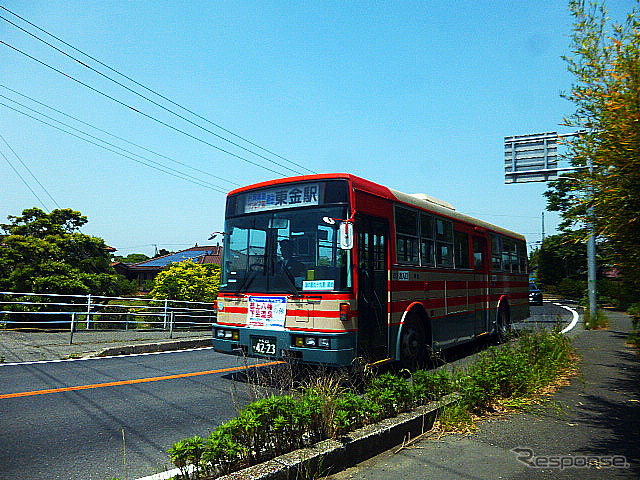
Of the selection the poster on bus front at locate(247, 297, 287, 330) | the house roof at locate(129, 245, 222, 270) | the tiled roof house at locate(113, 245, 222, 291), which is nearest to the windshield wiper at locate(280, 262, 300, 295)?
the poster on bus front at locate(247, 297, 287, 330)

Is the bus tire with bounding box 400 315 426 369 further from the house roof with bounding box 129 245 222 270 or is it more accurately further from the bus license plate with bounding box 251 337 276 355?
the house roof with bounding box 129 245 222 270

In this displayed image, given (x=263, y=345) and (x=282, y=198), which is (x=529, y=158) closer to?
(x=282, y=198)

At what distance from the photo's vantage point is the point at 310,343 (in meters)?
6.97

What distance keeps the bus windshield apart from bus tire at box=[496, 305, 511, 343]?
788 cm

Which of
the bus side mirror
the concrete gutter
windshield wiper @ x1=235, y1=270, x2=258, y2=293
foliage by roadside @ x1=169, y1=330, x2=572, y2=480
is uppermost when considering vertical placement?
the bus side mirror

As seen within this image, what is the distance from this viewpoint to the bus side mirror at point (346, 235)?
21.9ft

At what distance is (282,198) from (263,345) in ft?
7.66

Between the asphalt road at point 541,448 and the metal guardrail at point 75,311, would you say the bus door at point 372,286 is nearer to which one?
the asphalt road at point 541,448

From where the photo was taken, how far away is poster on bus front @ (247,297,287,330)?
287 inches

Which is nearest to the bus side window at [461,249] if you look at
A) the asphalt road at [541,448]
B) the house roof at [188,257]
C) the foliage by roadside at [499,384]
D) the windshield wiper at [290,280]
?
the foliage by roadside at [499,384]

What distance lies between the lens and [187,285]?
24.7m

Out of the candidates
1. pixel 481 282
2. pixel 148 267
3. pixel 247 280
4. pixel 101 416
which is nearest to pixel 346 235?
pixel 247 280

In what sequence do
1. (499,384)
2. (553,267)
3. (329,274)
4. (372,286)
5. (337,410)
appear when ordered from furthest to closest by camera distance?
1. (553,267)
2. (372,286)
3. (329,274)
4. (499,384)
5. (337,410)

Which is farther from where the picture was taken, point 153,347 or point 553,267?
point 553,267
